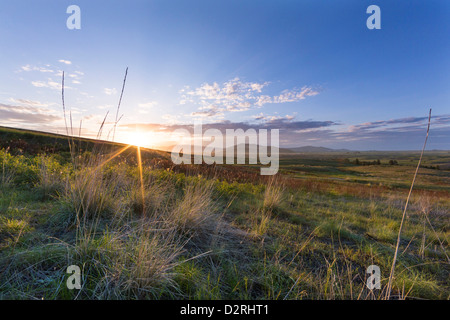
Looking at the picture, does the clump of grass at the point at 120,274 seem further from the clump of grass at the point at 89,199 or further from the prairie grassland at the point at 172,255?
the clump of grass at the point at 89,199

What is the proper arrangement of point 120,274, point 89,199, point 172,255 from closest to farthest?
point 120,274
point 172,255
point 89,199

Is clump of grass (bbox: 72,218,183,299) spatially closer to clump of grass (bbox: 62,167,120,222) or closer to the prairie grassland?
the prairie grassland

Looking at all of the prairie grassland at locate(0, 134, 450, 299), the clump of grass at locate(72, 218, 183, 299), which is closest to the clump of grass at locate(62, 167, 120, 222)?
the prairie grassland at locate(0, 134, 450, 299)

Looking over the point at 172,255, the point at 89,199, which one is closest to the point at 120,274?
the point at 172,255

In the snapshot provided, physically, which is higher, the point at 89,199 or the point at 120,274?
the point at 89,199

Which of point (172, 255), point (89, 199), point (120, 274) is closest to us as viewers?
point (120, 274)

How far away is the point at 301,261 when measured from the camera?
260 centimetres

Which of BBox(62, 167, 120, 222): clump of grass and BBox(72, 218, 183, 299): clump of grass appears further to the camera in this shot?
BBox(62, 167, 120, 222): clump of grass

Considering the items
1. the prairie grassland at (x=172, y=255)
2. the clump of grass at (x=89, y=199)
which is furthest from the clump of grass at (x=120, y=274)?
the clump of grass at (x=89, y=199)

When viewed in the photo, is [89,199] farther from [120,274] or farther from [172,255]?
[172,255]

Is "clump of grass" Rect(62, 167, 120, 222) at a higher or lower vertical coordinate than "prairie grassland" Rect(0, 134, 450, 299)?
higher
